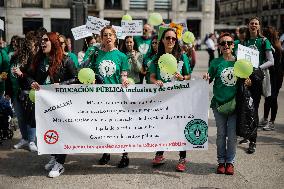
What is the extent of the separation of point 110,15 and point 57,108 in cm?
3456

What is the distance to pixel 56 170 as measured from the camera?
4.89 m

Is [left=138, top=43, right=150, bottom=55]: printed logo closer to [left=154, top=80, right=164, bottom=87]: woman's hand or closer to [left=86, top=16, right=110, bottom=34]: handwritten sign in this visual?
[left=86, top=16, right=110, bottom=34]: handwritten sign

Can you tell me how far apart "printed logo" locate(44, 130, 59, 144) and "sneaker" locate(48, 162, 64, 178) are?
0.32 metres

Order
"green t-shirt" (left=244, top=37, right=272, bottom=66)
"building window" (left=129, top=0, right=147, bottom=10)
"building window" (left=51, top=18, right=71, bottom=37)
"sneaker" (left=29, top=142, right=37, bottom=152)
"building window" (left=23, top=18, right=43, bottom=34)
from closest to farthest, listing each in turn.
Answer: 1. "sneaker" (left=29, top=142, right=37, bottom=152)
2. "green t-shirt" (left=244, top=37, right=272, bottom=66)
3. "building window" (left=23, top=18, right=43, bottom=34)
4. "building window" (left=51, top=18, right=71, bottom=37)
5. "building window" (left=129, top=0, right=147, bottom=10)

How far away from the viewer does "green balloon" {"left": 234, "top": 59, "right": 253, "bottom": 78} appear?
14.7 ft

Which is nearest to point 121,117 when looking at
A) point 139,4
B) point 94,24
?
point 94,24

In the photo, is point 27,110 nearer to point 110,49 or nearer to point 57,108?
point 57,108

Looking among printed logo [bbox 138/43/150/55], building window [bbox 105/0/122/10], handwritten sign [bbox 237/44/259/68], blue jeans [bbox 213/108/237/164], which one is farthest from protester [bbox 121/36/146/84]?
building window [bbox 105/0/122/10]

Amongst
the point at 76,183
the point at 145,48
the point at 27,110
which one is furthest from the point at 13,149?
the point at 145,48

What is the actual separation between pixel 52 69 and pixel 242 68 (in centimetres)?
228

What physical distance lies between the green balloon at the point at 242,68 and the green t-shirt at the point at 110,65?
1387 mm

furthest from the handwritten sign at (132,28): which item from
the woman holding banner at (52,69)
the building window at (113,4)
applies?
the building window at (113,4)

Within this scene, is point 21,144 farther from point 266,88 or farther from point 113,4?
point 113,4

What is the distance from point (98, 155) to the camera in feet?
19.0
